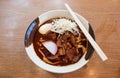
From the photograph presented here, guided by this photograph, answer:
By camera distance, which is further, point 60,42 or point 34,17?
point 34,17

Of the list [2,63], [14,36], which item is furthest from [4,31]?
[2,63]

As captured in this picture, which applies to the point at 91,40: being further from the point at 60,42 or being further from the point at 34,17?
the point at 34,17

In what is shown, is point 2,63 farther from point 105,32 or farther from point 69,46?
point 105,32

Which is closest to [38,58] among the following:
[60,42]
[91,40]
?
[60,42]
